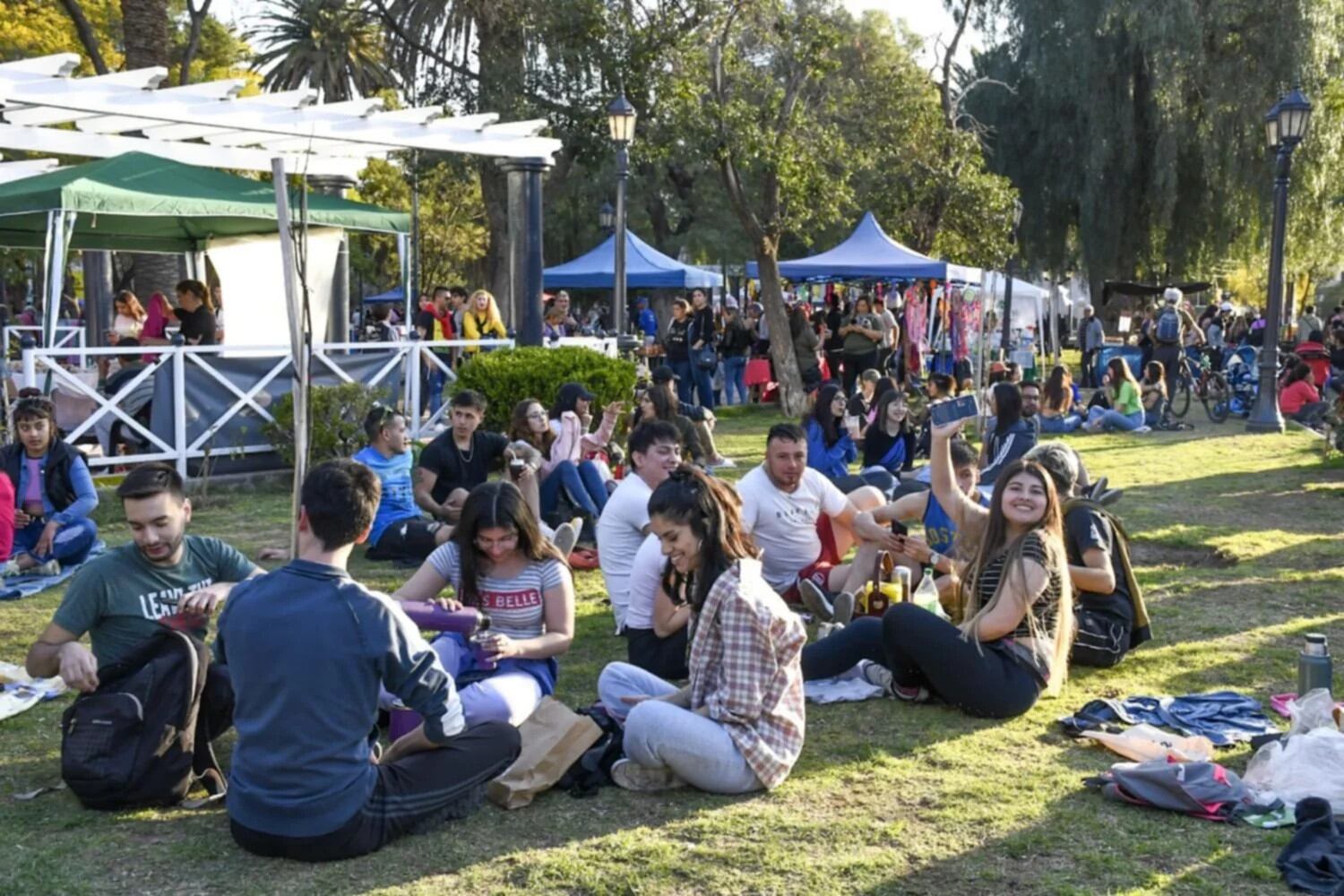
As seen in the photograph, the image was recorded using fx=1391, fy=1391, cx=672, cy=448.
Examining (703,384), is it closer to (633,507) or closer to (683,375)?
(683,375)

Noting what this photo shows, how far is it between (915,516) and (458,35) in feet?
63.8

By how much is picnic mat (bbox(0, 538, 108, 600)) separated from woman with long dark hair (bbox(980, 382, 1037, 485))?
17.5ft

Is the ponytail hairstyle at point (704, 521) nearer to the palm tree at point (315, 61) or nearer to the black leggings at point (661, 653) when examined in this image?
the black leggings at point (661, 653)

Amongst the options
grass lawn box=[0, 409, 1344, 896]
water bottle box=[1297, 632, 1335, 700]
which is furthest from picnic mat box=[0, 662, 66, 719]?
water bottle box=[1297, 632, 1335, 700]

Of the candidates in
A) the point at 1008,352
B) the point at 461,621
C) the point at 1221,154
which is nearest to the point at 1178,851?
the point at 461,621

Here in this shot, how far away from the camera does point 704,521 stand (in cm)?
456

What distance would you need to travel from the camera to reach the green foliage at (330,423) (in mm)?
11359

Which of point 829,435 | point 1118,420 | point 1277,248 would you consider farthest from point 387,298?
point 829,435

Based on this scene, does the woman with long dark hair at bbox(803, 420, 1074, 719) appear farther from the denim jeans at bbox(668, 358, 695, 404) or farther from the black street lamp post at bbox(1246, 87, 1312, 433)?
the denim jeans at bbox(668, 358, 695, 404)

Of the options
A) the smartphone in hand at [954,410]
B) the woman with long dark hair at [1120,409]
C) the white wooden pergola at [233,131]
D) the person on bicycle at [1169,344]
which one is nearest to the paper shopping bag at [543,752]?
the smartphone in hand at [954,410]

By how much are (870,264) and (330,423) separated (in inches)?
430

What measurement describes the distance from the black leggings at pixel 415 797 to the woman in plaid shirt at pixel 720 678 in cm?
49

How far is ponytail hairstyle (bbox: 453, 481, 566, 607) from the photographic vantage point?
16.1 ft

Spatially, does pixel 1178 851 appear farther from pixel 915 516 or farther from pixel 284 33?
pixel 284 33
